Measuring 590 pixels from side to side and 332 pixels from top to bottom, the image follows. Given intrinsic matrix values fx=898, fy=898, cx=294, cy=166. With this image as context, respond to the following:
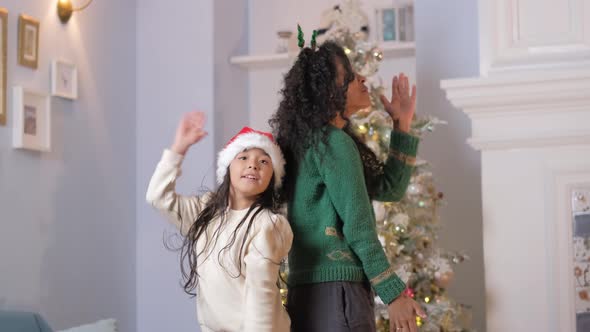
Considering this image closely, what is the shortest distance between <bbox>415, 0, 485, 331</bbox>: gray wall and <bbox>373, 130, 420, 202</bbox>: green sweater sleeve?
2502 millimetres

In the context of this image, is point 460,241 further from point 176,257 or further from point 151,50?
point 151,50

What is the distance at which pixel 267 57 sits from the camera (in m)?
5.35

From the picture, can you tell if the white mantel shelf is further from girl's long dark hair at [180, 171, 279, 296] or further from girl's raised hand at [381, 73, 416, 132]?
girl's long dark hair at [180, 171, 279, 296]

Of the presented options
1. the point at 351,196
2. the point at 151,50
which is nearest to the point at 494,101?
the point at 351,196

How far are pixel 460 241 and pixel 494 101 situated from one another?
1.68 meters

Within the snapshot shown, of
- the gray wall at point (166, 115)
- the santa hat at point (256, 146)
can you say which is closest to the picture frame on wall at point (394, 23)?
the gray wall at point (166, 115)

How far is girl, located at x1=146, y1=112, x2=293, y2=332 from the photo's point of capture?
6.76 feet

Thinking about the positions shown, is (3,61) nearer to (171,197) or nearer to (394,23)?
(171,197)

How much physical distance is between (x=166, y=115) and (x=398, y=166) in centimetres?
289

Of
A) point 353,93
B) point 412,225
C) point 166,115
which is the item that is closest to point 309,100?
point 353,93

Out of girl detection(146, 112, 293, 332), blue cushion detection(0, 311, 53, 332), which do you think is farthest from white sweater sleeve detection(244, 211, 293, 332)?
blue cushion detection(0, 311, 53, 332)

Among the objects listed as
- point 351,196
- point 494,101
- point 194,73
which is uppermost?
point 194,73

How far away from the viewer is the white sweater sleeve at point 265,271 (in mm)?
2025

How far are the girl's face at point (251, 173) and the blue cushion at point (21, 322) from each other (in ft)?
4.11
